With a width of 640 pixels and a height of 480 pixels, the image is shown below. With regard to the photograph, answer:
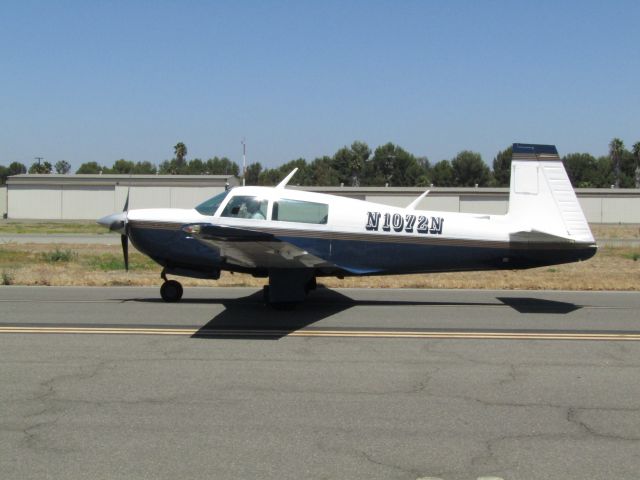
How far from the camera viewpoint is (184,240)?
38.4 feet

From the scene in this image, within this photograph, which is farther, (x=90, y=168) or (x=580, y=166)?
(x=90, y=168)

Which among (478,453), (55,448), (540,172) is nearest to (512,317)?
(540,172)

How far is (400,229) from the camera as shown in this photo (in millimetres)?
11547


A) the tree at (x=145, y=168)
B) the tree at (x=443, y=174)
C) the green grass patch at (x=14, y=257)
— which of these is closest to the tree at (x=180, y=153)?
the tree at (x=145, y=168)

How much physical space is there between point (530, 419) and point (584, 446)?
2.16 ft

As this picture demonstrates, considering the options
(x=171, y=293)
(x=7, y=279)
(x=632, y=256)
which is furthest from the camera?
(x=632, y=256)

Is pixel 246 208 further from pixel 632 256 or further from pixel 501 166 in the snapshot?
pixel 501 166

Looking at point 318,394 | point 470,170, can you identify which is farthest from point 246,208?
point 470,170

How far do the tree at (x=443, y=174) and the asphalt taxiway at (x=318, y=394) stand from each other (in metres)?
87.3

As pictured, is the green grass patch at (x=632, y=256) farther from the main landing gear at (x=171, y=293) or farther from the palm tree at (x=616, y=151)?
the palm tree at (x=616, y=151)

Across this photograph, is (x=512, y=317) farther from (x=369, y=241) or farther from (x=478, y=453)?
(x=478, y=453)

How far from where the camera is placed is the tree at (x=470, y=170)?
95.6 m

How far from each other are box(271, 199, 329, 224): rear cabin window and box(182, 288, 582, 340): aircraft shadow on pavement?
1.52m

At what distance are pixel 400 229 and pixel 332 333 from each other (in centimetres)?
298
